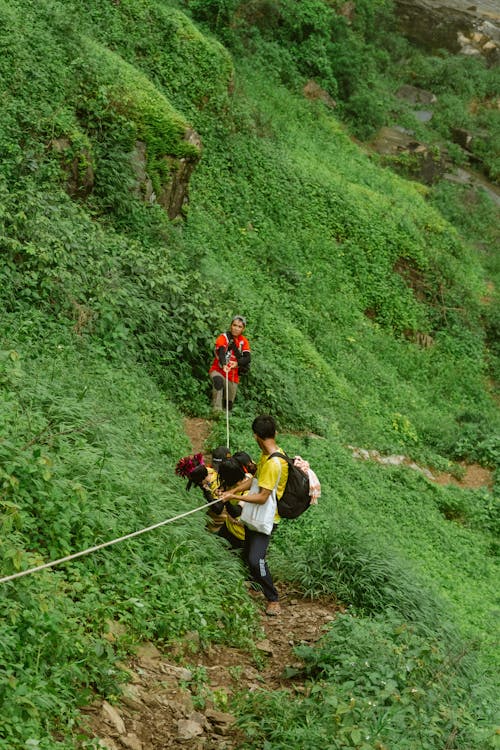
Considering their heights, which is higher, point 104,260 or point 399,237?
point 104,260

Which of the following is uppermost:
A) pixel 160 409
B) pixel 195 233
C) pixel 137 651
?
pixel 137 651

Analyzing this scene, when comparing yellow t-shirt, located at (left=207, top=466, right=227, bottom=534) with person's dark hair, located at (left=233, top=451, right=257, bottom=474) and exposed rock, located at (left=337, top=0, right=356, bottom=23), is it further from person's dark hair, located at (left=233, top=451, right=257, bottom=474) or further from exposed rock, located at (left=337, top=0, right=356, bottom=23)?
exposed rock, located at (left=337, top=0, right=356, bottom=23)

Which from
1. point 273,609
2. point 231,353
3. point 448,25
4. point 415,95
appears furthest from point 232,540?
point 448,25

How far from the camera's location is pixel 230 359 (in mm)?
10836

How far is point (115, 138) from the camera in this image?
14.0 m

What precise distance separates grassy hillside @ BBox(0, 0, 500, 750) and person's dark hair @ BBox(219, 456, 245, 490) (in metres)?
0.50

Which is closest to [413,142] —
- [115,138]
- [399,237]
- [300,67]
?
[300,67]

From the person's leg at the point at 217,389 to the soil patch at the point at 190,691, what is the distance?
4.75 metres

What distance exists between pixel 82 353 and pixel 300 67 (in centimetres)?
1839

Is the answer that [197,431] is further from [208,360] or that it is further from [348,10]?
[348,10]

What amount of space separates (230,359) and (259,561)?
4245 millimetres

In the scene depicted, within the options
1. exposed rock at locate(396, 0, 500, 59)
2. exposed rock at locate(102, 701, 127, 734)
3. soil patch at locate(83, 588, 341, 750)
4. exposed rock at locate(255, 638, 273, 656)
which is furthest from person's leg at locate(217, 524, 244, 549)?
exposed rock at locate(396, 0, 500, 59)

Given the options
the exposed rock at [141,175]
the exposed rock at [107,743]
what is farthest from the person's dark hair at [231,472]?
the exposed rock at [141,175]

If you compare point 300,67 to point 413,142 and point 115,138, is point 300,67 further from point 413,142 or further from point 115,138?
point 115,138
